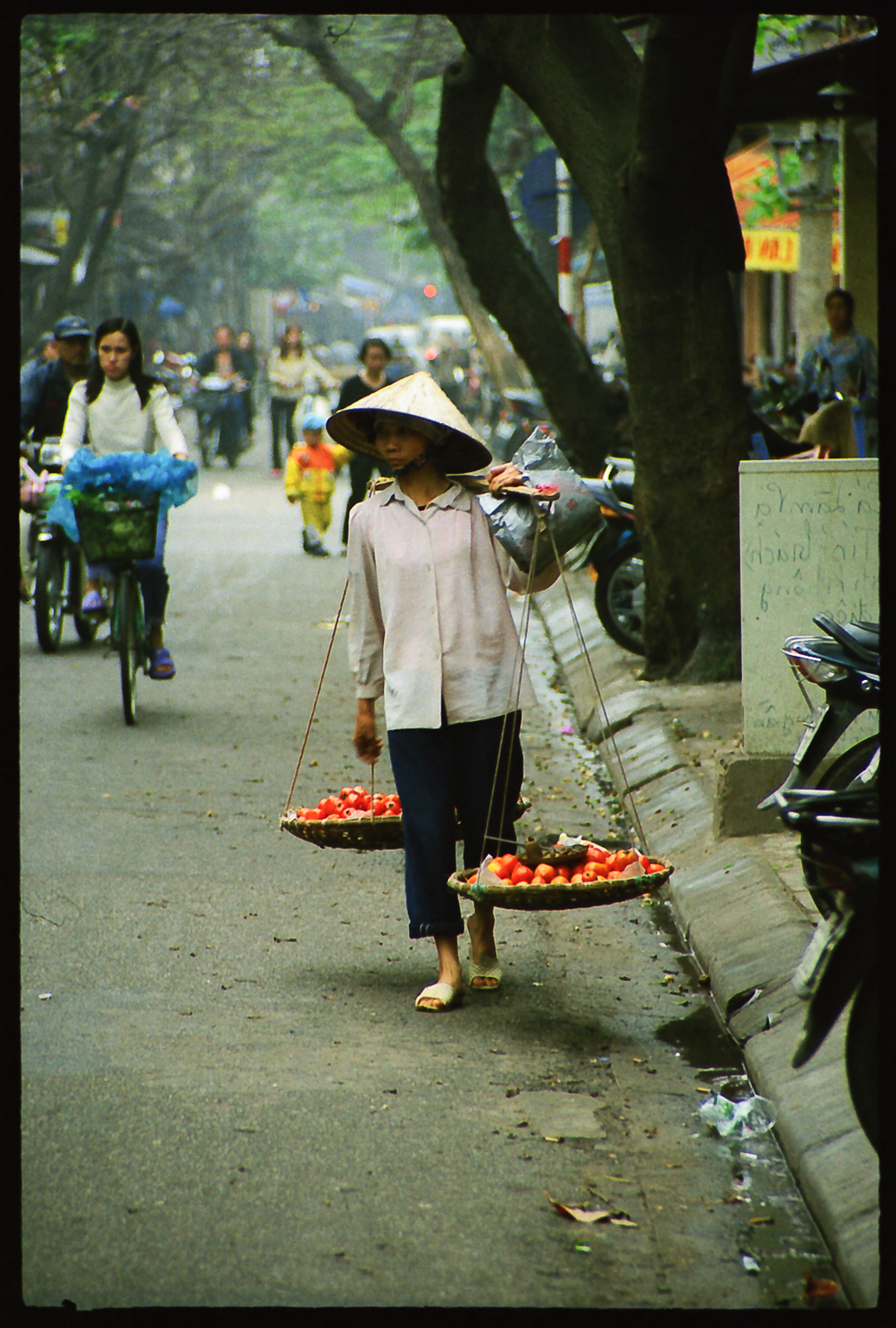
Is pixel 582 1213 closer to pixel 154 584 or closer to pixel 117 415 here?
pixel 154 584

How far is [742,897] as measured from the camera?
5.46 m

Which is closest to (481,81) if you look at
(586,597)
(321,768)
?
(586,597)

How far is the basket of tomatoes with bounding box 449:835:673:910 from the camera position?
423cm

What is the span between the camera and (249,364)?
28578mm

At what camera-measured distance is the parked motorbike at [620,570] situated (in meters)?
9.94

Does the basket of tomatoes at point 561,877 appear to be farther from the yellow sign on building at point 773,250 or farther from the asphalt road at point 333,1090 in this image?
the yellow sign on building at point 773,250

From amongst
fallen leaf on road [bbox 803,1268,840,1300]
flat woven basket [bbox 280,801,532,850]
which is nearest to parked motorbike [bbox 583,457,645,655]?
flat woven basket [bbox 280,801,532,850]

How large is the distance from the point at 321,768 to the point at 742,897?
10.1 feet

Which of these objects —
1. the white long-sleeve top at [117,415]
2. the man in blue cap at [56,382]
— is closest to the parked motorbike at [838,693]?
the white long-sleeve top at [117,415]

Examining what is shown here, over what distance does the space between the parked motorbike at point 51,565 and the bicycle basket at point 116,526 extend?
2062mm

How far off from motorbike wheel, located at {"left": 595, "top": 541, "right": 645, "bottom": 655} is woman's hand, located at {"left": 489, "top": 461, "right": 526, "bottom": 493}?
17.3 ft

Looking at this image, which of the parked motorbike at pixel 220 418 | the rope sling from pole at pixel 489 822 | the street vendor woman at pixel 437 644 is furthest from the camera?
the parked motorbike at pixel 220 418

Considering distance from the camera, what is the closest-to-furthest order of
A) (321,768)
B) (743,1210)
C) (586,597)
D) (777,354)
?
(743,1210), (321,768), (586,597), (777,354)

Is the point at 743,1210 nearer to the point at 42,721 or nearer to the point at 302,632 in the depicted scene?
the point at 42,721
